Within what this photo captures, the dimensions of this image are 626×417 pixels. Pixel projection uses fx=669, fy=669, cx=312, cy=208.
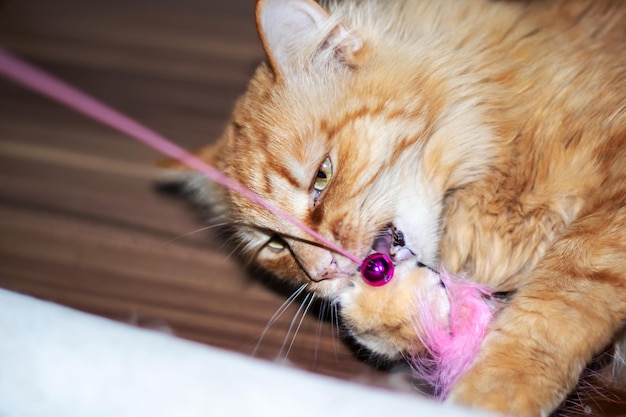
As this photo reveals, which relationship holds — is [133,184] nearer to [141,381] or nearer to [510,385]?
[141,381]

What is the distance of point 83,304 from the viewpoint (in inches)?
60.2

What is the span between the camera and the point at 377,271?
1138mm

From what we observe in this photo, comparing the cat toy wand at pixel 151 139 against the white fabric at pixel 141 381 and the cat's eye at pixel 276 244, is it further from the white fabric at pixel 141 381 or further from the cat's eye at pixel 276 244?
the white fabric at pixel 141 381

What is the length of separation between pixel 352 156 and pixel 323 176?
0.22ft

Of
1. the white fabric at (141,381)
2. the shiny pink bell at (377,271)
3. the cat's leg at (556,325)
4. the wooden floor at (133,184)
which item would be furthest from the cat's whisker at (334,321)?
the white fabric at (141,381)

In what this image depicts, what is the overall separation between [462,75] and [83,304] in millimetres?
973

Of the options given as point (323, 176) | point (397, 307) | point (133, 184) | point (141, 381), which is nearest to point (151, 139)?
point (133, 184)

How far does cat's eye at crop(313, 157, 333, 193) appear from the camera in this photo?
1.23 m

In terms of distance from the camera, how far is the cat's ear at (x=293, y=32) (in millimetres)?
1203

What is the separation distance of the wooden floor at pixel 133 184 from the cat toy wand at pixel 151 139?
0.04 m

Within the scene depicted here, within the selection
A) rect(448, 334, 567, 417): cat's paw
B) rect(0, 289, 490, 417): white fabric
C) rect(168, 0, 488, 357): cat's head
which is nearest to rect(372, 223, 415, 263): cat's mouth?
rect(168, 0, 488, 357): cat's head

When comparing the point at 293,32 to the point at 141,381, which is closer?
the point at 141,381

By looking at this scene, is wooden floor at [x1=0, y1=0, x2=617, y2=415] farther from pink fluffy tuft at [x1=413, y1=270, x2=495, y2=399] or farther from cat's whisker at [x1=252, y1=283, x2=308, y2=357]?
pink fluffy tuft at [x1=413, y1=270, x2=495, y2=399]

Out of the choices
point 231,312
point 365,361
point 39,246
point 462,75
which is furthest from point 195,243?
point 462,75
